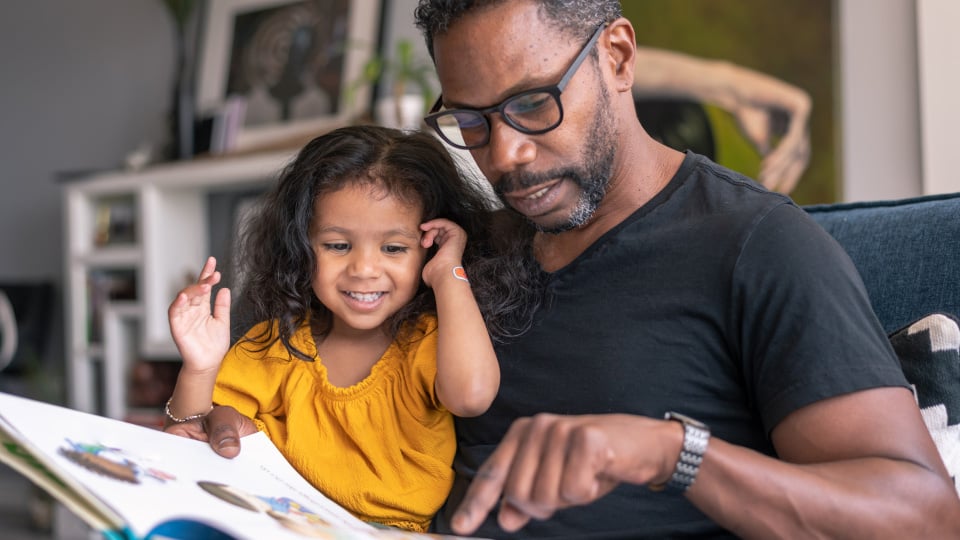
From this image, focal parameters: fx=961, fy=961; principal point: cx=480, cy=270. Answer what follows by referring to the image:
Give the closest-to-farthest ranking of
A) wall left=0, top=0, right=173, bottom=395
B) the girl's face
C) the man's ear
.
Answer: the man's ear → the girl's face → wall left=0, top=0, right=173, bottom=395

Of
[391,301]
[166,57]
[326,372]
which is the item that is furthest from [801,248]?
[166,57]

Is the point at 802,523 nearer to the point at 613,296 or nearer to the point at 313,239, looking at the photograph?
the point at 613,296

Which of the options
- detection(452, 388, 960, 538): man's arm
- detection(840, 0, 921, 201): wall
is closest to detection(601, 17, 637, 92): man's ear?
detection(452, 388, 960, 538): man's arm

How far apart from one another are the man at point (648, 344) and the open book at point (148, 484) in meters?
0.18

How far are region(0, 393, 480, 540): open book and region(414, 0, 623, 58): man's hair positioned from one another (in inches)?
24.2

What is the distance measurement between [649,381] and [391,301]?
1.44ft

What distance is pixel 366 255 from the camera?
140 cm

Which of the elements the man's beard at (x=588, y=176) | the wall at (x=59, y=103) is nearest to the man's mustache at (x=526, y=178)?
the man's beard at (x=588, y=176)

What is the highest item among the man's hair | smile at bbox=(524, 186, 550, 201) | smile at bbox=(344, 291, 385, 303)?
the man's hair

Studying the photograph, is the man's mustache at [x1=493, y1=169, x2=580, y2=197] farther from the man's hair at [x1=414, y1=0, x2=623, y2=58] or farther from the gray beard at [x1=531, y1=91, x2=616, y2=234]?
the man's hair at [x1=414, y1=0, x2=623, y2=58]

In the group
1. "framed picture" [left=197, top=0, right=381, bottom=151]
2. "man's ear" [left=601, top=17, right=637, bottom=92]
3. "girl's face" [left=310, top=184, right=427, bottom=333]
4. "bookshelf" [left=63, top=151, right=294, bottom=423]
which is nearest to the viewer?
"man's ear" [left=601, top=17, right=637, bottom=92]

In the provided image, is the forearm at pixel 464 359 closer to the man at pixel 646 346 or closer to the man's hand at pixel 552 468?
the man at pixel 646 346

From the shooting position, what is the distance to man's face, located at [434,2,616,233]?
120 cm

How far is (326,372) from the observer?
56.9 inches
